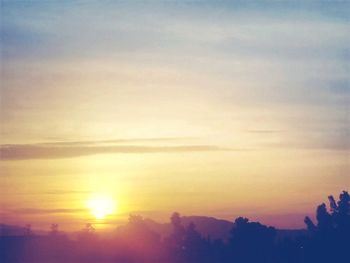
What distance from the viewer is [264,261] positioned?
55.2m

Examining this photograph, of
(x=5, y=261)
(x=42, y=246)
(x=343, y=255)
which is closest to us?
(x=5, y=261)

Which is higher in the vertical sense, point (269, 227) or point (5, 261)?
point (269, 227)

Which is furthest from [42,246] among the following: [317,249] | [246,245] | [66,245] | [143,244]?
[317,249]

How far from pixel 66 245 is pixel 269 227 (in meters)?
14.6

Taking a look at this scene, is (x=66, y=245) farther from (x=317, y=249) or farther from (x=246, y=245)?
(x=317, y=249)

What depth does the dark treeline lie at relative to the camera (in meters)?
52.7

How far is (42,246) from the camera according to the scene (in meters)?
48.1

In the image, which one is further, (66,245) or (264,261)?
(264,261)

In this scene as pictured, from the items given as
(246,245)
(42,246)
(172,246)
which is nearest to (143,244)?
(172,246)

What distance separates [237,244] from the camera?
55.7 m

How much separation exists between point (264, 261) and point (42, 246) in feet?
52.2

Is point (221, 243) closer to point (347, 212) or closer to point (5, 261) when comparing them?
point (347, 212)

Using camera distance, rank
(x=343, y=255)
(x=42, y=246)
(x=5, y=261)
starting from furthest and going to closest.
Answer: (x=343, y=255) < (x=42, y=246) < (x=5, y=261)

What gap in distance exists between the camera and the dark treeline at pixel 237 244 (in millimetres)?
52719
